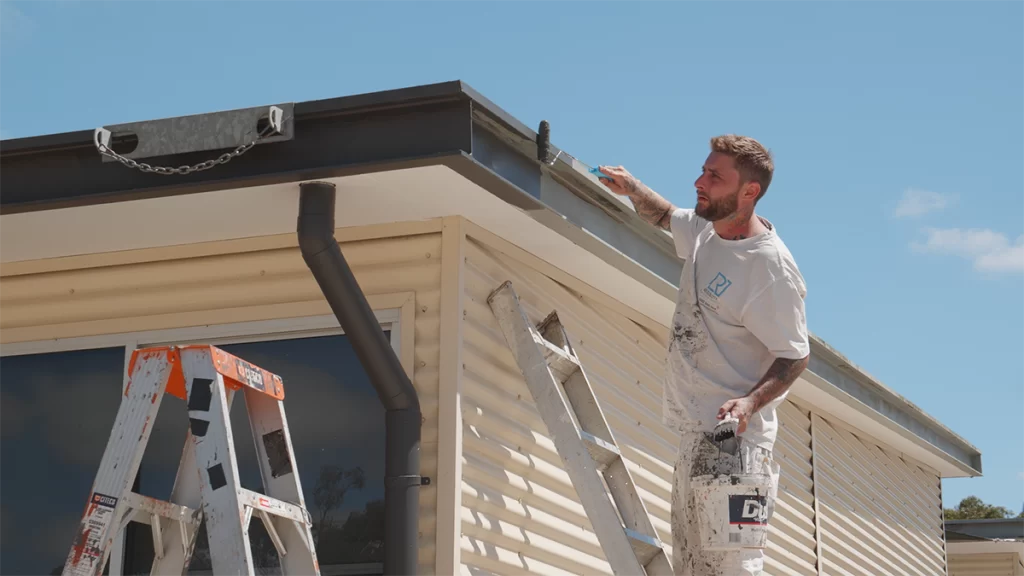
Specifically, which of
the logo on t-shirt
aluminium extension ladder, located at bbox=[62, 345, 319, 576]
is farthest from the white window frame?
the logo on t-shirt

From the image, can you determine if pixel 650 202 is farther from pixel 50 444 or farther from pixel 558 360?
pixel 50 444

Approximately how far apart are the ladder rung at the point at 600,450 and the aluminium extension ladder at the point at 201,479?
1.80 m

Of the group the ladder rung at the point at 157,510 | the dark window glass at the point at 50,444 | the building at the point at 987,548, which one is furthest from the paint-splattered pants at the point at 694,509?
the building at the point at 987,548

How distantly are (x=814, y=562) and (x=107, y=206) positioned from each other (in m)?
7.07

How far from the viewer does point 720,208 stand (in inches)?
190

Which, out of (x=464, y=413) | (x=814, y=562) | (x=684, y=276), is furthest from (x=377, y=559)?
(x=814, y=562)

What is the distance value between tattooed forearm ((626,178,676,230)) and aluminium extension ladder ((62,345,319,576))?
75.4 inches

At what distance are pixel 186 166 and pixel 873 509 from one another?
Result: 9.03m

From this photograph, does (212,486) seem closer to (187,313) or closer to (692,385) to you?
(692,385)

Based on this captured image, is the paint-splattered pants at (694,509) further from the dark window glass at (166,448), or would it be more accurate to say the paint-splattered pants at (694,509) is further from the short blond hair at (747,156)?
the dark window glass at (166,448)

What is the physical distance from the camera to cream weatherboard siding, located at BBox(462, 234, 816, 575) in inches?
240

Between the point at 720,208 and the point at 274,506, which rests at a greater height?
the point at 720,208

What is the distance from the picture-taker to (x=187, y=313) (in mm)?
6559

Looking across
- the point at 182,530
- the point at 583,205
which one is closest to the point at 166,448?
the point at 182,530
